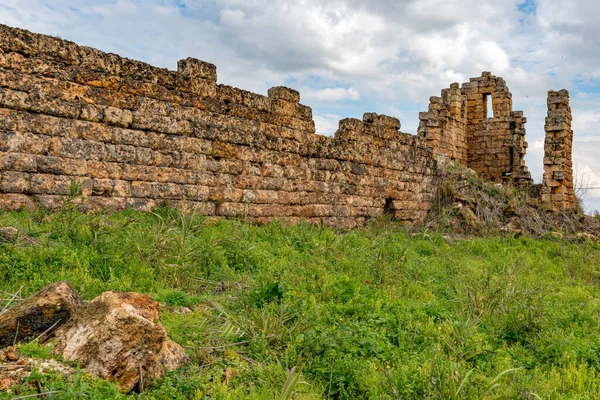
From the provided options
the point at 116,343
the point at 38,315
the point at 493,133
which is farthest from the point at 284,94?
the point at 493,133

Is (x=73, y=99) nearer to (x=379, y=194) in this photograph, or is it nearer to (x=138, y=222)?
(x=138, y=222)

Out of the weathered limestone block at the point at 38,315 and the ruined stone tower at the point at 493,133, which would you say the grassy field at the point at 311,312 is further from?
the ruined stone tower at the point at 493,133

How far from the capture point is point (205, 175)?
8914 millimetres

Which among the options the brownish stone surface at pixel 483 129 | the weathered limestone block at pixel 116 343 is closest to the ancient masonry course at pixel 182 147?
the weathered limestone block at pixel 116 343

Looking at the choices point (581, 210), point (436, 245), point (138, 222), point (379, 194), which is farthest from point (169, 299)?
point (581, 210)

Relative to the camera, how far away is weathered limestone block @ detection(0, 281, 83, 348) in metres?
3.51

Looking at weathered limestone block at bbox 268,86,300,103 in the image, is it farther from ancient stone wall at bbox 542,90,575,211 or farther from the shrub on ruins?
ancient stone wall at bbox 542,90,575,211

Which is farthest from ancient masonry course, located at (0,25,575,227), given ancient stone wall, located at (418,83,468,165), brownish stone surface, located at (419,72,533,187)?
brownish stone surface, located at (419,72,533,187)

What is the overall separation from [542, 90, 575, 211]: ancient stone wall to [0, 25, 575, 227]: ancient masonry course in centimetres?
503

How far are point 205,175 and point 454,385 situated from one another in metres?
6.18

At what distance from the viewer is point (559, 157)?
1702 centimetres

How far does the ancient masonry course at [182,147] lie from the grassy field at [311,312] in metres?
0.62

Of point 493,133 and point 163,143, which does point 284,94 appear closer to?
point 163,143

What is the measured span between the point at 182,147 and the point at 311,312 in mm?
4446
